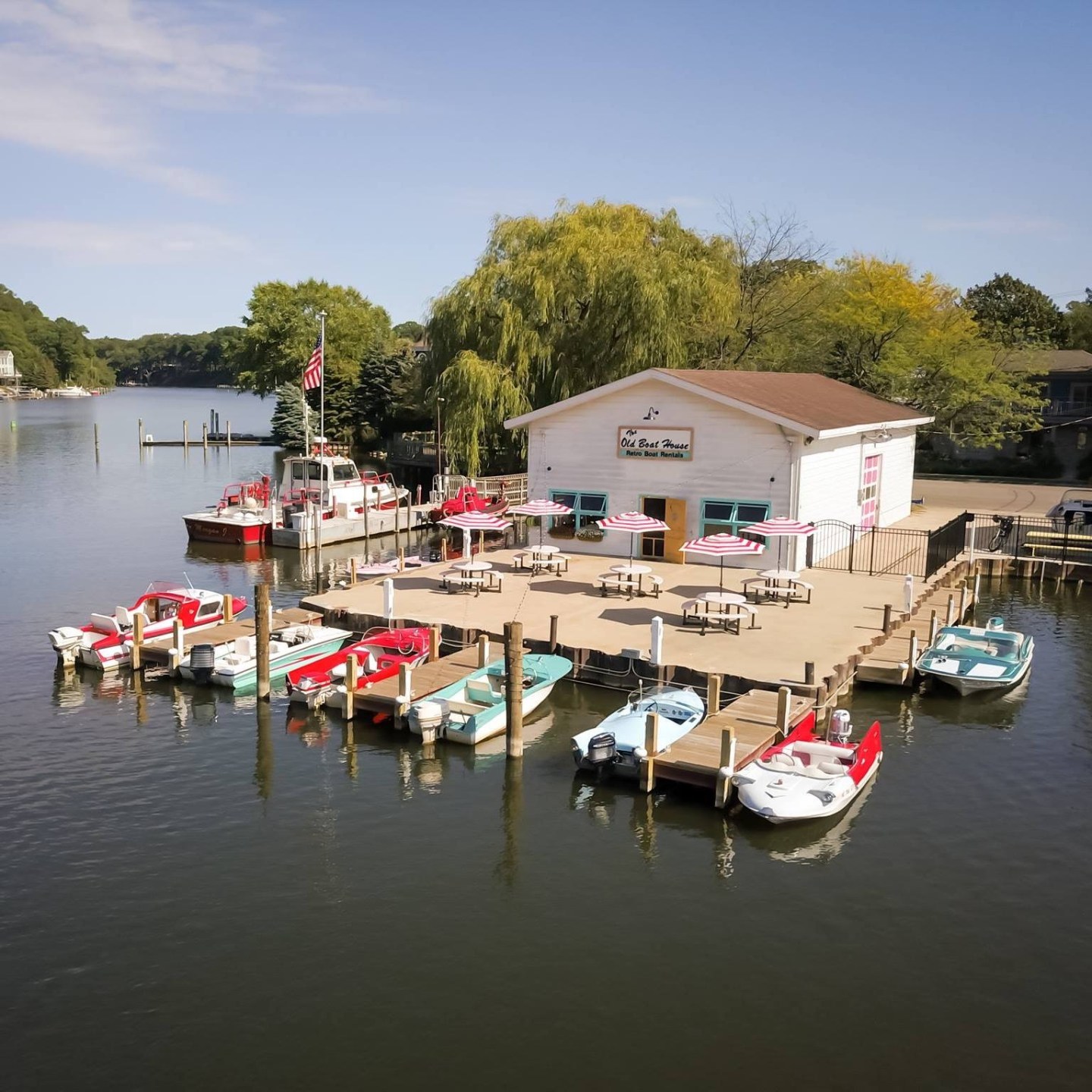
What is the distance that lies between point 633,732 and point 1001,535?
25119mm

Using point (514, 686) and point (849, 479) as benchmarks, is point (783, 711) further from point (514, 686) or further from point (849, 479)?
point (849, 479)

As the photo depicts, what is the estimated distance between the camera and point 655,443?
33656mm

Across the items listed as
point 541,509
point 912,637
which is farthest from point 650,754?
point 541,509

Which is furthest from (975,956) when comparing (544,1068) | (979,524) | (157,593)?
(979,524)

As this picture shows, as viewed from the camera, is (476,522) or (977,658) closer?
(977,658)

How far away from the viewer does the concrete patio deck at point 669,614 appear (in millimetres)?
23797

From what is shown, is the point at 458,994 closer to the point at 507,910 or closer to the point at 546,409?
the point at 507,910

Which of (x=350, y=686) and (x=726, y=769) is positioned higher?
(x=350, y=686)

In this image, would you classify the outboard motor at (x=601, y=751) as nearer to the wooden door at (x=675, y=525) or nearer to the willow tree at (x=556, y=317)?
the wooden door at (x=675, y=525)

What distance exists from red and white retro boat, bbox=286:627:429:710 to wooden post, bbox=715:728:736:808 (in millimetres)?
7819

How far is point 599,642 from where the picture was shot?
82.6 ft

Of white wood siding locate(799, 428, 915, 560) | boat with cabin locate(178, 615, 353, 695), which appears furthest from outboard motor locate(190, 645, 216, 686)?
white wood siding locate(799, 428, 915, 560)

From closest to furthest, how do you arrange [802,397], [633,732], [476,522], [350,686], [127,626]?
[633,732] → [350,686] → [127,626] → [476,522] → [802,397]

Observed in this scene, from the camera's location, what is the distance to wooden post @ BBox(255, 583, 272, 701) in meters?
22.7
